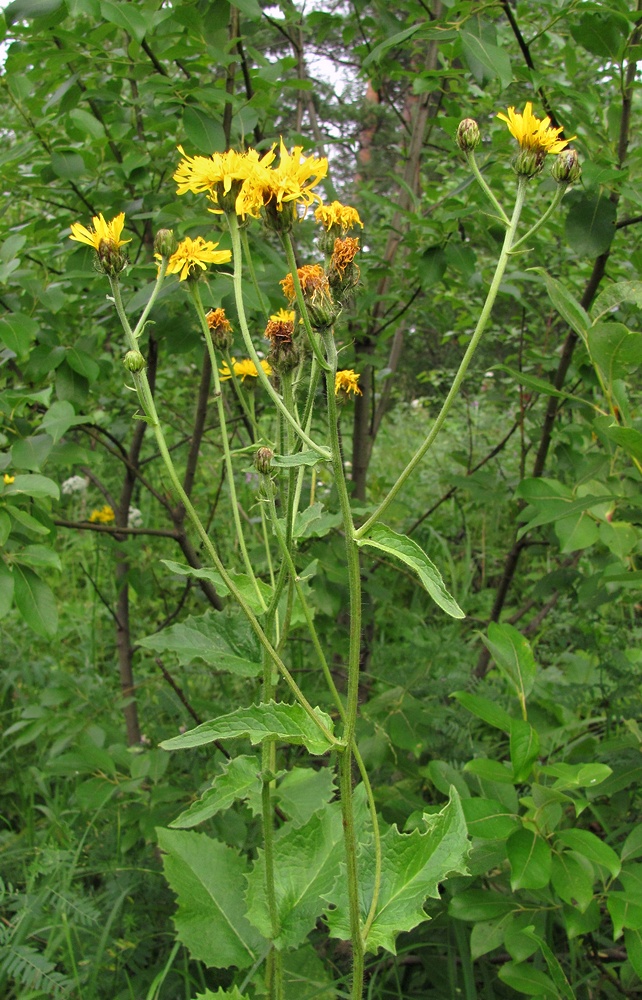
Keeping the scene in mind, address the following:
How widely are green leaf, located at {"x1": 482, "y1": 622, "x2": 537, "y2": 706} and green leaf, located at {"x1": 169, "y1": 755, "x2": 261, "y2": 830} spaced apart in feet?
2.14

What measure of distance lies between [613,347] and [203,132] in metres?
1.09

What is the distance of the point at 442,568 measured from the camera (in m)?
3.72

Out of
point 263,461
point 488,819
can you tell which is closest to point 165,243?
point 263,461

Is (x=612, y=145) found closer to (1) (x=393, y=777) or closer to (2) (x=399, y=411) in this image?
(1) (x=393, y=777)

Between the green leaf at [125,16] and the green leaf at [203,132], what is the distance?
0.74 ft

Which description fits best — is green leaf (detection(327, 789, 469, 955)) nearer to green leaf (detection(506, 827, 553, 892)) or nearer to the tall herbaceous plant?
the tall herbaceous plant

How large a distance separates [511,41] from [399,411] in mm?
4537

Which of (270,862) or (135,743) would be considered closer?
(270,862)

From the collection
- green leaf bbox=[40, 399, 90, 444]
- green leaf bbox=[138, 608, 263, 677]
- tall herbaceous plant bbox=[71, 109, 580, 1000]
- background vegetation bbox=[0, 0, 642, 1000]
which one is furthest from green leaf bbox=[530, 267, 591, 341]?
green leaf bbox=[40, 399, 90, 444]

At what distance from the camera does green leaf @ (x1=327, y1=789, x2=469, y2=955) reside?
1.22 m

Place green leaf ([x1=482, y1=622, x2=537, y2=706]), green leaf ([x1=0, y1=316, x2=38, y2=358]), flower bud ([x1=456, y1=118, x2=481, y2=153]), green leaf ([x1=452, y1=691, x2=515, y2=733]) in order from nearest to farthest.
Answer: flower bud ([x1=456, y1=118, x2=481, y2=153]) < green leaf ([x1=452, y1=691, x2=515, y2=733]) < green leaf ([x1=482, y1=622, x2=537, y2=706]) < green leaf ([x1=0, y1=316, x2=38, y2=358])

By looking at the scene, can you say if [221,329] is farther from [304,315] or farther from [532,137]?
[532,137]

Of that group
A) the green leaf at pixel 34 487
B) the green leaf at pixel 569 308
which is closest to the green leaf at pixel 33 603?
the green leaf at pixel 34 487

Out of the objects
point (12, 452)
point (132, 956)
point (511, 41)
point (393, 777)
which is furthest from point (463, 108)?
point (132, 956)
